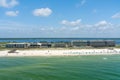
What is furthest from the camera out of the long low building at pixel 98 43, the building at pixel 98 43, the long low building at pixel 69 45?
the long low building at pixel 98 43

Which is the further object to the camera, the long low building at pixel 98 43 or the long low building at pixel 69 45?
the long low building at pixel 98 43

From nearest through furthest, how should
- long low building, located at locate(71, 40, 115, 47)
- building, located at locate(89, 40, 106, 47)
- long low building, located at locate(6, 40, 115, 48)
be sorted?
long low building, located at locate(6, 40, 115, 48) < building, located at locate(89, 40, 106, 47) < long low building, located at locate(71, 40, 115, 47)

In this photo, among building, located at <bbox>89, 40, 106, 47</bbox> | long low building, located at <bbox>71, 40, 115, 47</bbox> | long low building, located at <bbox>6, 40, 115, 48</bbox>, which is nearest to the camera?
long low building, located at <bbox>6, 40, 115, 48</bbox>

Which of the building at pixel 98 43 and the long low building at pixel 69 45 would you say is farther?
the building at pixel 98 43

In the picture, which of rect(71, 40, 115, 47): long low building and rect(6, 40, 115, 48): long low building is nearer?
rect(6, 40, 115, 48): long low building

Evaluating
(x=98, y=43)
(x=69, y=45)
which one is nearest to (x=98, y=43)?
(x=98, y=43)

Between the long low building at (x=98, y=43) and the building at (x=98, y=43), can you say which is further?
the long low building at (x=98, y=43)

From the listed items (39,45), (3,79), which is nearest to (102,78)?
(3,79)

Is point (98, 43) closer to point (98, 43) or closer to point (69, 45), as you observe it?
point (98, 43)

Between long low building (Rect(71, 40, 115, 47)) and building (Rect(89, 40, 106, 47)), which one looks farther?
long low building (Rect(71, 40, 115, 47))

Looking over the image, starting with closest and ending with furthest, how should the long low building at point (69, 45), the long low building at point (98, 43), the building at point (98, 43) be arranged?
1. the long low building at point (69, 45)
2. the building at point (98, 43)
3. the long low building at point (98, 43)

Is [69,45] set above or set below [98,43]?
below
